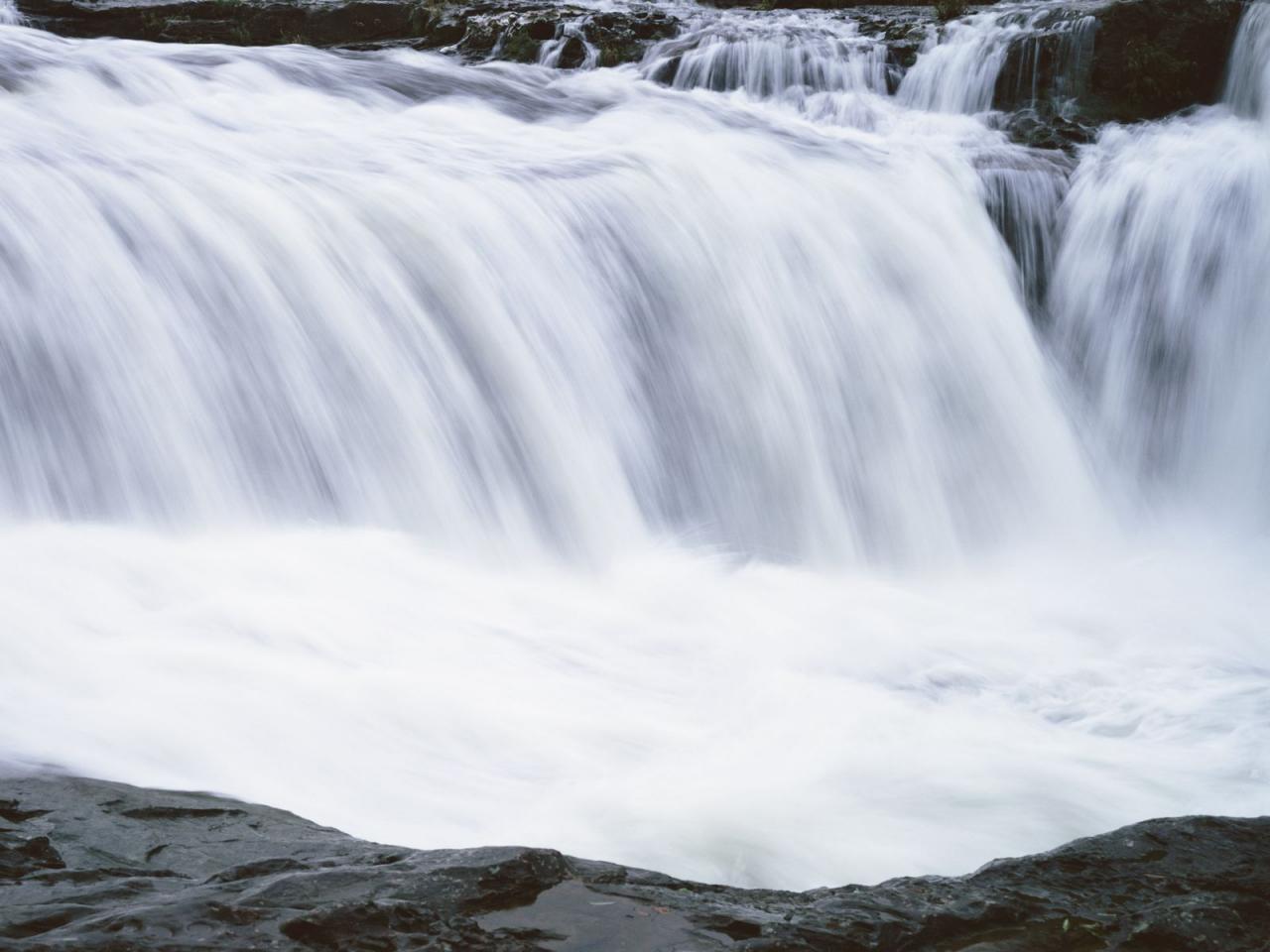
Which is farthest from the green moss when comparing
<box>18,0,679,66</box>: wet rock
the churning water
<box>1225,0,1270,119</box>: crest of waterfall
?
<box>1225,0,1270,119</box>: crest of waterfall

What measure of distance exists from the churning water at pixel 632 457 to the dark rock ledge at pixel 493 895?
1.30 feet

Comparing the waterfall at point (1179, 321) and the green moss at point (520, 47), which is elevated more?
the green moss at point (520, 47)

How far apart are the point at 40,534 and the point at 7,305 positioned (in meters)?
1.10

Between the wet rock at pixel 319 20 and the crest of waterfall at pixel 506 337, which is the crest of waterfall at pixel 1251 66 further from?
the wet rock at pixel 319 20

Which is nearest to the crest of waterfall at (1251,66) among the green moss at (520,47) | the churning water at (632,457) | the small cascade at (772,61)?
the churning water at (632,457)

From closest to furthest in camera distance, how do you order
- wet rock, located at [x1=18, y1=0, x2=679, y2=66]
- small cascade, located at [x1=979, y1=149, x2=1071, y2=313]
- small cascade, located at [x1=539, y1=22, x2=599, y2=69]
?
small cascade, located at [x1=979, y1=149, x2=1071, y2=313] < small cascade, located at [x1=539, y1=22, x2=599, y2=69] < wet rock, located at [x1=18, y1=0, x2=679, y2=66]

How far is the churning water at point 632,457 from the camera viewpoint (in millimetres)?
3135

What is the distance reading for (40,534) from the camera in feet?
12.7

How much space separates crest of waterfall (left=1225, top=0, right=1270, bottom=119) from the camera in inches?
296

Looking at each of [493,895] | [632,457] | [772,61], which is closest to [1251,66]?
[772,61]

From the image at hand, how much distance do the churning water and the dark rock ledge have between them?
1.30 ft

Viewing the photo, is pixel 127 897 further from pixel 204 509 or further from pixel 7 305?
pixel 7 305

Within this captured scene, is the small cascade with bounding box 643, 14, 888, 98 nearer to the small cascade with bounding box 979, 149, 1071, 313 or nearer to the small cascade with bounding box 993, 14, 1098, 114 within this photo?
the small cascade with bounding box 993, 14, 1098, 114

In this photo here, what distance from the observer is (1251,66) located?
7637 millimetres
